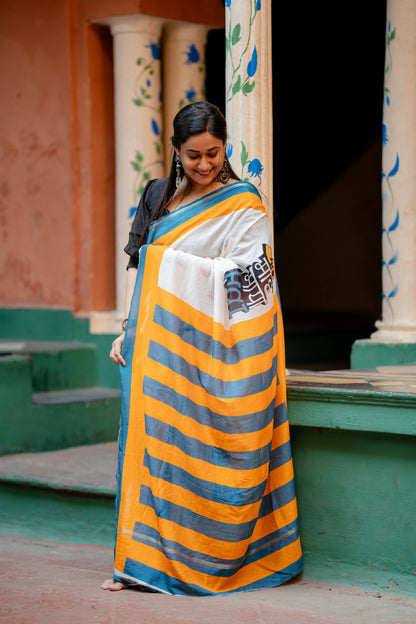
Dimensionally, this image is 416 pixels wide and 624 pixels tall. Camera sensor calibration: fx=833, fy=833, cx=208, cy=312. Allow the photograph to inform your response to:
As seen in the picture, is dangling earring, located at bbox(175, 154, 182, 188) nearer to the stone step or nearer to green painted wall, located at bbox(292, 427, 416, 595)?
green painted wall, located at bbox(292, 427, 416, 595)

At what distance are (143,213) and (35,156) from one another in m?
2.74

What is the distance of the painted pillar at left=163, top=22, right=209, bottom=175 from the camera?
523cm

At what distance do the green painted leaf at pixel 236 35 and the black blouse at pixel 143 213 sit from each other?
762 millimetres

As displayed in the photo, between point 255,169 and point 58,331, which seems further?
point 58,331

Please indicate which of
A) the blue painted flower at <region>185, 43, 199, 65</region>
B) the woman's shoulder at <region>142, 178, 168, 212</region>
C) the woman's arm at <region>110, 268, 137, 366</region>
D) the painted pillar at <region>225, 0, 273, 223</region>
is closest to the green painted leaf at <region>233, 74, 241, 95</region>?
the painted pillar at <region>225, 0, 273, 223</region>

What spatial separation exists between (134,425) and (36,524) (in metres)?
1.37

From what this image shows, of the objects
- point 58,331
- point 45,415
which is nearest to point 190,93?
point 58,331

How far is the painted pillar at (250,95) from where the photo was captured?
332 cm

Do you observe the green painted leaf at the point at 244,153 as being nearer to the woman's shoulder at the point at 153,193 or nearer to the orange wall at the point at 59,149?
the woman's shoulder at the point at 153,193

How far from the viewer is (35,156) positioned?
5496 millimetres

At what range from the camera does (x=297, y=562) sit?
115 inches

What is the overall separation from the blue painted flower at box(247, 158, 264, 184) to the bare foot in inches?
63.8

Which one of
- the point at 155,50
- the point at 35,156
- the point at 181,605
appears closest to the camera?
the point at 181,605

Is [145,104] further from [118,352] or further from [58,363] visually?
[118,352]
